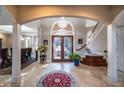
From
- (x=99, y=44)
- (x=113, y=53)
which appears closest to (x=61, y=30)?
(x=99, y=44)

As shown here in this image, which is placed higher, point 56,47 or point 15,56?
point 56,47

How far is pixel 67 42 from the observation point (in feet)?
40.9

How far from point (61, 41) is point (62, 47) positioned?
1.61ft

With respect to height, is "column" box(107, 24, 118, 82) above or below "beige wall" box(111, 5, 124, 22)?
below

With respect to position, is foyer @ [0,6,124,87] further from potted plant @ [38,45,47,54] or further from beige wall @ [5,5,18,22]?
potted plant @ [38,45,47,54]

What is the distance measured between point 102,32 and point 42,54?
185 inches

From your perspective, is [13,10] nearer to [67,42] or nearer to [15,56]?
[15,56]

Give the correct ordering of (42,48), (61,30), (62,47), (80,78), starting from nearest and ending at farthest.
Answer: (80,78)
(42,48)
(61,30)
(62,47)

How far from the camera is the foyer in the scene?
16.8ft

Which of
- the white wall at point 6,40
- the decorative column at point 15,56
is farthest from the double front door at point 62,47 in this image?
the decorative column at point 15,56

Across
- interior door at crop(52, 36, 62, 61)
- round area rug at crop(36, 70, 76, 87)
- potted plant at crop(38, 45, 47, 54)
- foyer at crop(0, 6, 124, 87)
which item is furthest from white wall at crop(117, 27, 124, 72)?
interior door at crop(52, 36, 62, 61)

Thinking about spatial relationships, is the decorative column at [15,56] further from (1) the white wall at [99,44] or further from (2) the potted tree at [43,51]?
(1) the white wall at [99,44]

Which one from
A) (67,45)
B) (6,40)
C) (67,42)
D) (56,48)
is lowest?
(56,48)
